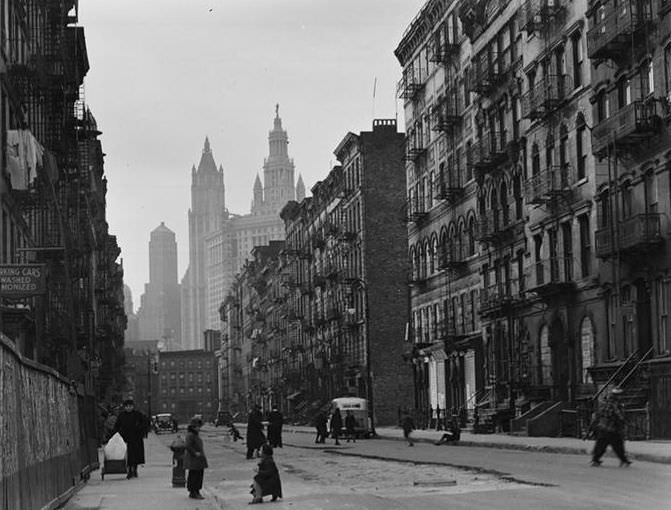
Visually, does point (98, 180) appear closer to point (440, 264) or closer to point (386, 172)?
point (386, 172)

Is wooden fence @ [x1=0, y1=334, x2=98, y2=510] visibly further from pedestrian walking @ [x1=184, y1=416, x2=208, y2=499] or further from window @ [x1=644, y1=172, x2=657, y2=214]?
window @ [x1=644, y1=172, x2=657, y2=214]

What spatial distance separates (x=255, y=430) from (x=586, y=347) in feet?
48.8

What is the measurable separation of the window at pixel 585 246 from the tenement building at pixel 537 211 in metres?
0.07

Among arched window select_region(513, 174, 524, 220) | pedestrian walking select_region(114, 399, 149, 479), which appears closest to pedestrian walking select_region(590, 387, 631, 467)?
pedestrian walking select_region(114, 399, 149, 479)

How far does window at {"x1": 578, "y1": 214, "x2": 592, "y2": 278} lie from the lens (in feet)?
162

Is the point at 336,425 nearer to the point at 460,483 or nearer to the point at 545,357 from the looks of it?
the point at 545,357

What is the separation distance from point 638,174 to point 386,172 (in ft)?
163

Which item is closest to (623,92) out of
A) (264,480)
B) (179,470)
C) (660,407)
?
(660,407)

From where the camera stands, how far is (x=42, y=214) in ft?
141

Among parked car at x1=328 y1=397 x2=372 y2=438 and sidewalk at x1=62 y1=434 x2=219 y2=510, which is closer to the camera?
sidewalk at x1=62 y1=434 x2=219 y2=510

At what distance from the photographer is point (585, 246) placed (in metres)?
49.7

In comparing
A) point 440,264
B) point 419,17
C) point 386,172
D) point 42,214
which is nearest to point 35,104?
point 42,214

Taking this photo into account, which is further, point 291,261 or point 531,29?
point 291,261

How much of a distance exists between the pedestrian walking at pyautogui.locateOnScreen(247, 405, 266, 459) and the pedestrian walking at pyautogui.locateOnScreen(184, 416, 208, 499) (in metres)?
15.3
